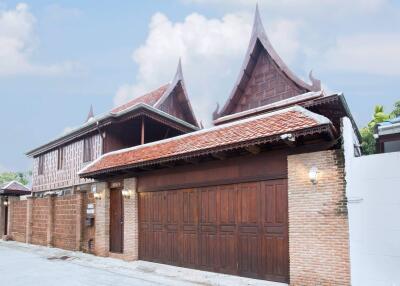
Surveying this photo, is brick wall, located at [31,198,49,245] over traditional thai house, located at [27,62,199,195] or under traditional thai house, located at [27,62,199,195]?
under

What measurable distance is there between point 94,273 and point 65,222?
266 inches

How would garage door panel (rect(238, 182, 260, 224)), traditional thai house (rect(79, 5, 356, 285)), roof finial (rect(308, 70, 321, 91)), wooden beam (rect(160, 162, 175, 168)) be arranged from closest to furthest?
traditional thai house (rect(79, 5, 356, 285))
garage door panel (rect(238, 182, 260, 224))
wooden beam (rect(160, 162, 175, 168))
roof finial (rect(308, 70, 321, 91))

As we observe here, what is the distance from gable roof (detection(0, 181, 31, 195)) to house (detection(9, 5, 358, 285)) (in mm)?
6253

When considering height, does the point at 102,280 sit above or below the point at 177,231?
below

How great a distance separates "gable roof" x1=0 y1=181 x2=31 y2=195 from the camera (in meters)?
24.4

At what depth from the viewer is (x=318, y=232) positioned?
27.2ft

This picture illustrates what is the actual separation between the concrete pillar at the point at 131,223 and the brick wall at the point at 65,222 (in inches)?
148

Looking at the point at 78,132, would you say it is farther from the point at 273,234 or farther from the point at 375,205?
the point at 375,205

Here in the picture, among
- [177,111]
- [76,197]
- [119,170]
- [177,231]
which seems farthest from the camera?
[177,111]

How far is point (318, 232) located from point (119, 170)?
281 inches

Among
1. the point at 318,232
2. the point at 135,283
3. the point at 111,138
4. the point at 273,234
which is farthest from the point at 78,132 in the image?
the point at 318,232

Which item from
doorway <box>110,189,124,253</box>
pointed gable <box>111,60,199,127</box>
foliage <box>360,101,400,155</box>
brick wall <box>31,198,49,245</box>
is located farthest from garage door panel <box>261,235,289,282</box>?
foliage <box>360,101,400,155</box>

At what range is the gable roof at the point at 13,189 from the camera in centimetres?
2435

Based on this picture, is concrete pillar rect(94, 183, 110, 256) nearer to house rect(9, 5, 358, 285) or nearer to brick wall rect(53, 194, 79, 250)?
house rect(9, 5, 358, 285)
